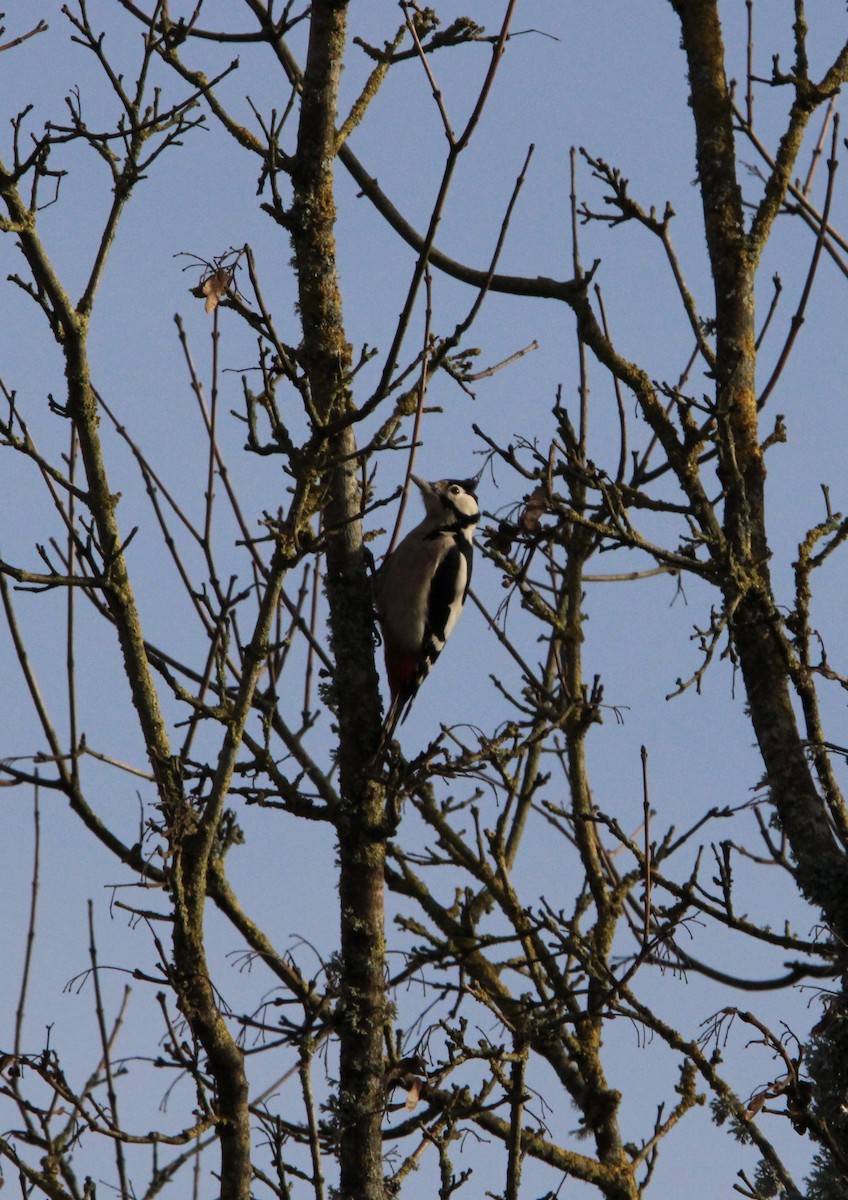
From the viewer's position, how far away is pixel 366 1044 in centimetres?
378

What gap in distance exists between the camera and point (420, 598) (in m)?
6.22

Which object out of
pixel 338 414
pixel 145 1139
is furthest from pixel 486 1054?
pixel 338 414

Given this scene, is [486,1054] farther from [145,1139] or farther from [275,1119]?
[145,1139]

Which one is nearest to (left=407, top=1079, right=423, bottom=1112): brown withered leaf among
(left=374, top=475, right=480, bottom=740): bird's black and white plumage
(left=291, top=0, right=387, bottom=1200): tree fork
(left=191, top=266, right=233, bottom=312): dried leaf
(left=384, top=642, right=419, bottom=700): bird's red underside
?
(left=291, top=0, right=387, bottom=1200): tree fork

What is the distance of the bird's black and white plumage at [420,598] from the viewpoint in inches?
241

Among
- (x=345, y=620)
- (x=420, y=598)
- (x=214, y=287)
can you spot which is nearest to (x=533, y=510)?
(x=345, y=620)

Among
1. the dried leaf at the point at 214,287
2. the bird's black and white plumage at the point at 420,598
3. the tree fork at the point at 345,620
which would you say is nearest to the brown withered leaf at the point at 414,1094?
the tree fork at the point at 345,620

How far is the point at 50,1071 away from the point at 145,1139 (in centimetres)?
36

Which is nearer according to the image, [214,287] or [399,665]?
[214,287]

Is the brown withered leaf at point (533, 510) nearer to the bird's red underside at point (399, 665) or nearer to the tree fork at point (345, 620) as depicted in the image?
the tree fork at point (345, 620)

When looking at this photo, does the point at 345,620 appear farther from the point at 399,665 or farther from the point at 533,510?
the point at 399,665

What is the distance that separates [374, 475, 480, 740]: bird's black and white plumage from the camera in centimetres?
612

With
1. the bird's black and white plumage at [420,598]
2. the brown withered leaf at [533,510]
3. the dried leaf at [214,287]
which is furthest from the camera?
the bird's black and white plumage at [420,598]

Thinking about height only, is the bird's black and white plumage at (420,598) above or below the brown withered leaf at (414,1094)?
above
